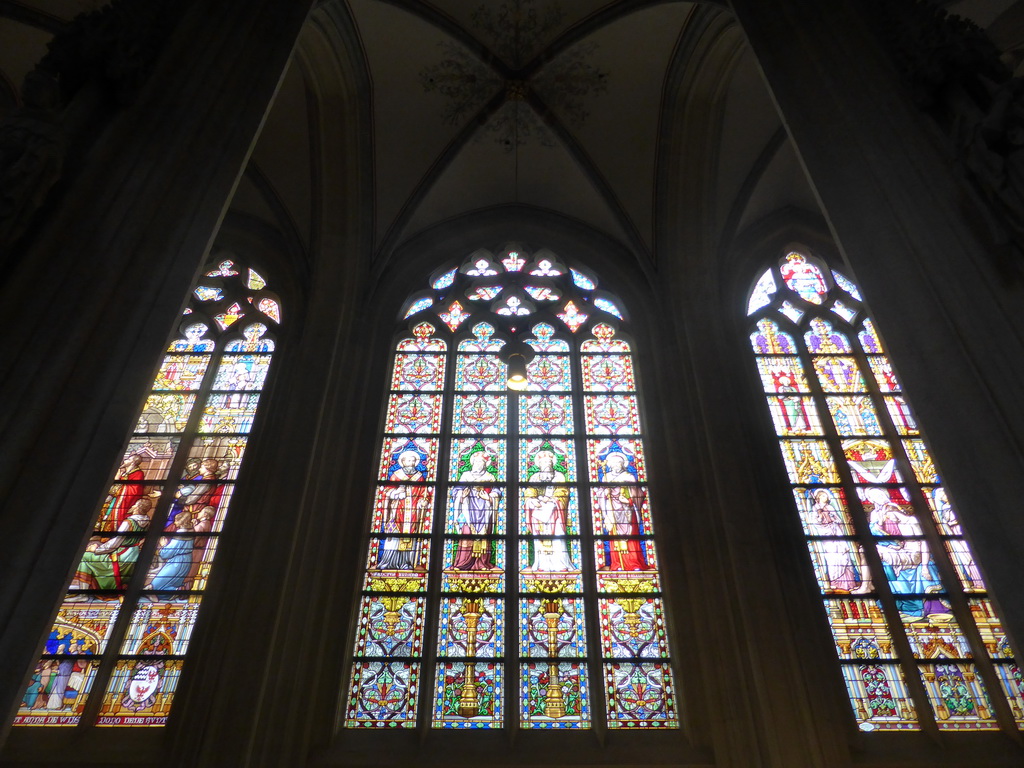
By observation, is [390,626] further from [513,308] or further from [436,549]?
[513,308]

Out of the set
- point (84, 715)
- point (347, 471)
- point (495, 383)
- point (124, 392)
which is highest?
point (495, 383)

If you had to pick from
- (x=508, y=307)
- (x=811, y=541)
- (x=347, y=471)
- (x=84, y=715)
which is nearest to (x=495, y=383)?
(x=508, y=307)

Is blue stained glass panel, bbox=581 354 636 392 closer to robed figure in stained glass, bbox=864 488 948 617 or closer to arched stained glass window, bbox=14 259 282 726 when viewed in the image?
robed figure in stained glass, bbox=864 488 948 617

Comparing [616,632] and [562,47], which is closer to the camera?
[616,632]

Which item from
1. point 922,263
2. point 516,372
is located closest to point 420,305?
point 516,372

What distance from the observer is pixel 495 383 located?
362 inches

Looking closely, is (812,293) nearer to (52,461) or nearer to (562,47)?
(562,47)

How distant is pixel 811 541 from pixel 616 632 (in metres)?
2.09

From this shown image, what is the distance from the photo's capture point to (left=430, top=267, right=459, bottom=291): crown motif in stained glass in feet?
34.1

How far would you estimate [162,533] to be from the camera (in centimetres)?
762

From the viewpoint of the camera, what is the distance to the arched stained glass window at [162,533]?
662 centimetres

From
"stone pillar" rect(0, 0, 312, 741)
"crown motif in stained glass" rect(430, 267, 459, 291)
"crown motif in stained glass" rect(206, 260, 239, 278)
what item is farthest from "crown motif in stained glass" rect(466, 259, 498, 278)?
"stone pillar" rect(0, 0, 312, 741)

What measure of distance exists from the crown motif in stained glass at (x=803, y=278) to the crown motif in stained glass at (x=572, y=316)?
264 centimetres

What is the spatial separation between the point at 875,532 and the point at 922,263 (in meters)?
4.17
